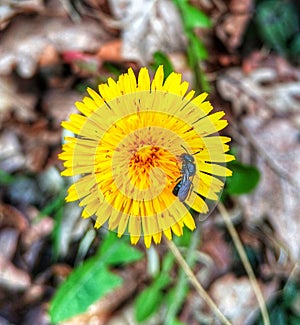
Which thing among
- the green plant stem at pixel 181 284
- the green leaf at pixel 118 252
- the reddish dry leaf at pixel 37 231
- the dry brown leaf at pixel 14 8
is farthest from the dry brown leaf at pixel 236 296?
the dry brown leaf at pixel 14 8

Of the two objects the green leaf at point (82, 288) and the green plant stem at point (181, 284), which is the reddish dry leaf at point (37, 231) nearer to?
the green leaf at point (82, 288)

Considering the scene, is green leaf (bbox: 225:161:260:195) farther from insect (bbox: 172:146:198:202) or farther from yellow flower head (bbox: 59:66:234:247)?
insect (bbox: 172:146:198:202)

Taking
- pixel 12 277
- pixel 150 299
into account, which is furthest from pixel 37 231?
pixel 150 299

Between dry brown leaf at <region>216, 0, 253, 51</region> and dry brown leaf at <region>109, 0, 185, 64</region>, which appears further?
dry brown leaf at <region>216, 0, 253, 51</region>

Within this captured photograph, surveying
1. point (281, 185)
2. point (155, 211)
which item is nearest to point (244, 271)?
point (281, 185)

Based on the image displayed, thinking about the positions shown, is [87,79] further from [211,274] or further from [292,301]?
[292,301]

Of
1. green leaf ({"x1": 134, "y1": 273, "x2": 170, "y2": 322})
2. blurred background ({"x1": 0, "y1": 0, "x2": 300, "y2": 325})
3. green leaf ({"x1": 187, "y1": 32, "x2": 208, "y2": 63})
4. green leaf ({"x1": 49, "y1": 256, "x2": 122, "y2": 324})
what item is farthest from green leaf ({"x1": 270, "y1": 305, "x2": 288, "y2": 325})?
green leaf ({"x1": 187, "y1": 32, "x2": 208, "y2": 63})

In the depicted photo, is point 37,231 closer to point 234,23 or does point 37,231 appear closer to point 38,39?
point 38,39

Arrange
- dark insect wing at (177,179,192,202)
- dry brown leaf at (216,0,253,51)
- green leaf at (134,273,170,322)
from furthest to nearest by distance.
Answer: dry brown leaf at (216,0,253,51)
green leaf at (134,273,170,322)
dark insect wing at (177,179,192,202)
